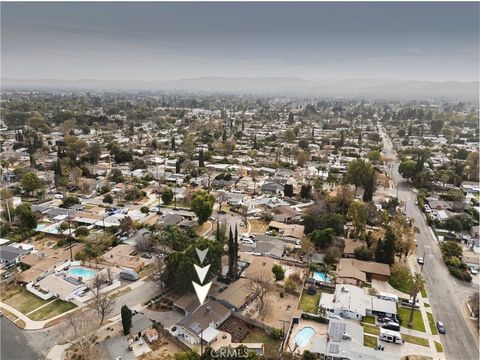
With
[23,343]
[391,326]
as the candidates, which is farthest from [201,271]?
[391,326]

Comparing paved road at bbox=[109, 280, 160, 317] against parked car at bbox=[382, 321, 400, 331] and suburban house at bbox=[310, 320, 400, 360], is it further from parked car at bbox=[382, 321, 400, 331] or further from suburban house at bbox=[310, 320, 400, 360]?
parked car at bbox=[382, 321, 400, 331]

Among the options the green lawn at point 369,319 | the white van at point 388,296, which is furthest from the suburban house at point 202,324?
the white van at point 388,296

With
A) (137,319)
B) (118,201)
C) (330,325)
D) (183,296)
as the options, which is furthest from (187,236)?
(118,201)

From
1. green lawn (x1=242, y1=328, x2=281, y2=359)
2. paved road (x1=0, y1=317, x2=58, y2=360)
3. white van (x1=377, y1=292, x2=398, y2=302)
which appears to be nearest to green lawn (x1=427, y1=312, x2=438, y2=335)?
white van (x1=377, y1=292, x2=398, y2=302)

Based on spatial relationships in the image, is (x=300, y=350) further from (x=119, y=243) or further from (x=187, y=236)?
(x=119, y=243)

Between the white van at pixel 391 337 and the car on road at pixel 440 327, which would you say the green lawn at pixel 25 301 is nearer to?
the white van at pixel 391 337
